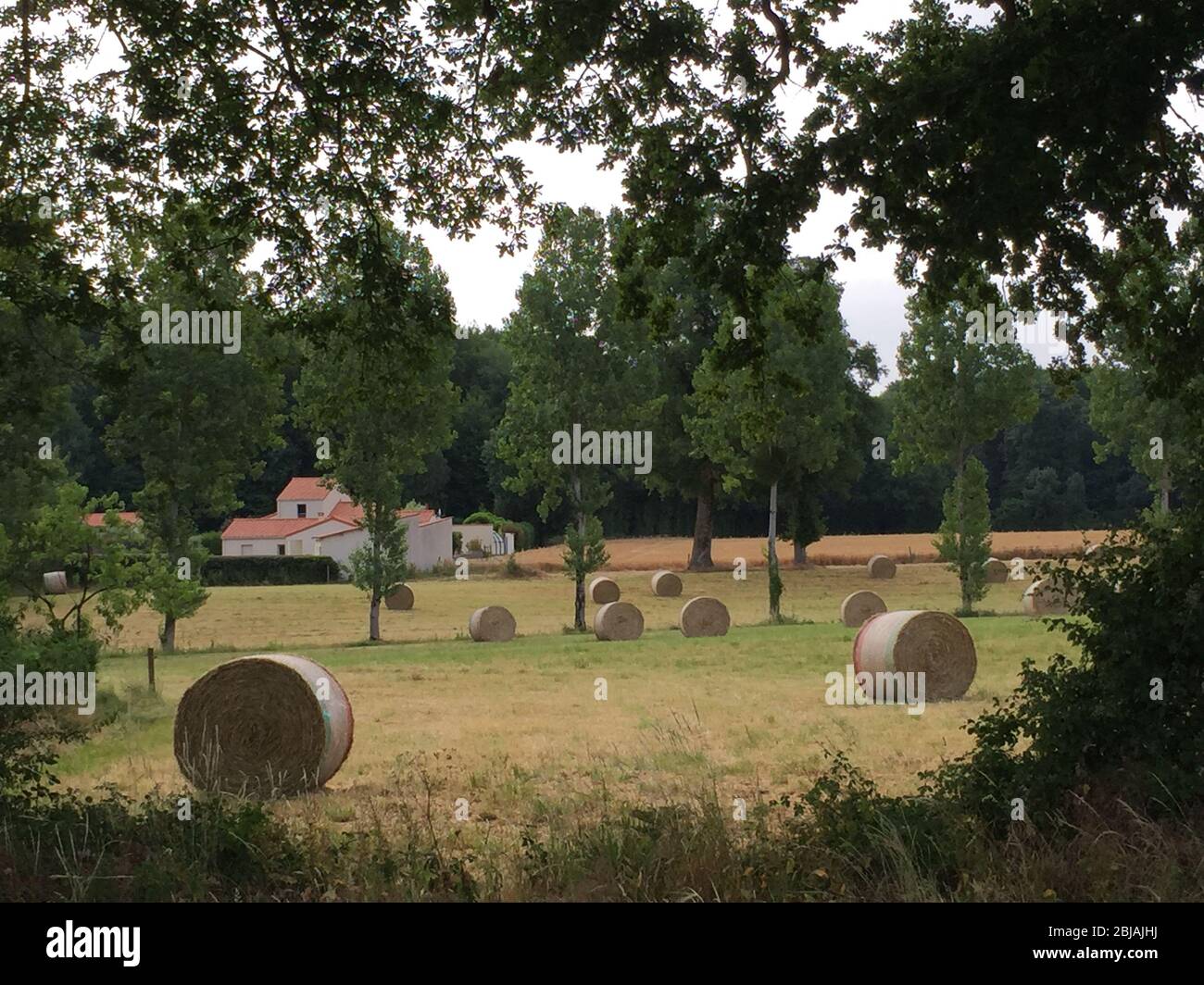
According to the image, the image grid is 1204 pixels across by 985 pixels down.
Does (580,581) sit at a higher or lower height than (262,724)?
higher

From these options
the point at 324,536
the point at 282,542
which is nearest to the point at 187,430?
the point at 324,536

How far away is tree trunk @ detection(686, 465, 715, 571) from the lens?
6712 centimetres

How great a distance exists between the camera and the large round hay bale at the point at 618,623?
122 ft

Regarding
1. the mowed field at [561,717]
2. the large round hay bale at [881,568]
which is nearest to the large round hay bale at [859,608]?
the mowed field at [561,717]

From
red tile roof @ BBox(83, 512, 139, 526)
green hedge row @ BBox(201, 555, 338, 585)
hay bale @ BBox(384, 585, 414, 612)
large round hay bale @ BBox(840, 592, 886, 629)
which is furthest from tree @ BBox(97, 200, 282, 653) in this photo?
green hedge row @ BBox(201, 555, 338, 585)

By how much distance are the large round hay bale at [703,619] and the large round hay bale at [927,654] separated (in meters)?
15.4

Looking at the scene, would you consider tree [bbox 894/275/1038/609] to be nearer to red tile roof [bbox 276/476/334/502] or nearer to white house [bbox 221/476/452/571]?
white house [bbox 221/476/452/571]

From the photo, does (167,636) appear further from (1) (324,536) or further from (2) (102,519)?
(1) (324,536)

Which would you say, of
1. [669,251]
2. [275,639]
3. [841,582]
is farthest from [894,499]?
[669,251]

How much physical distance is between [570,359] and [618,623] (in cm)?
920

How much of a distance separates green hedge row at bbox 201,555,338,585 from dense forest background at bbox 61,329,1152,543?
15.0 m

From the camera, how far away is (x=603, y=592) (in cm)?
5344

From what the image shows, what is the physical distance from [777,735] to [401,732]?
5304 millimetres
